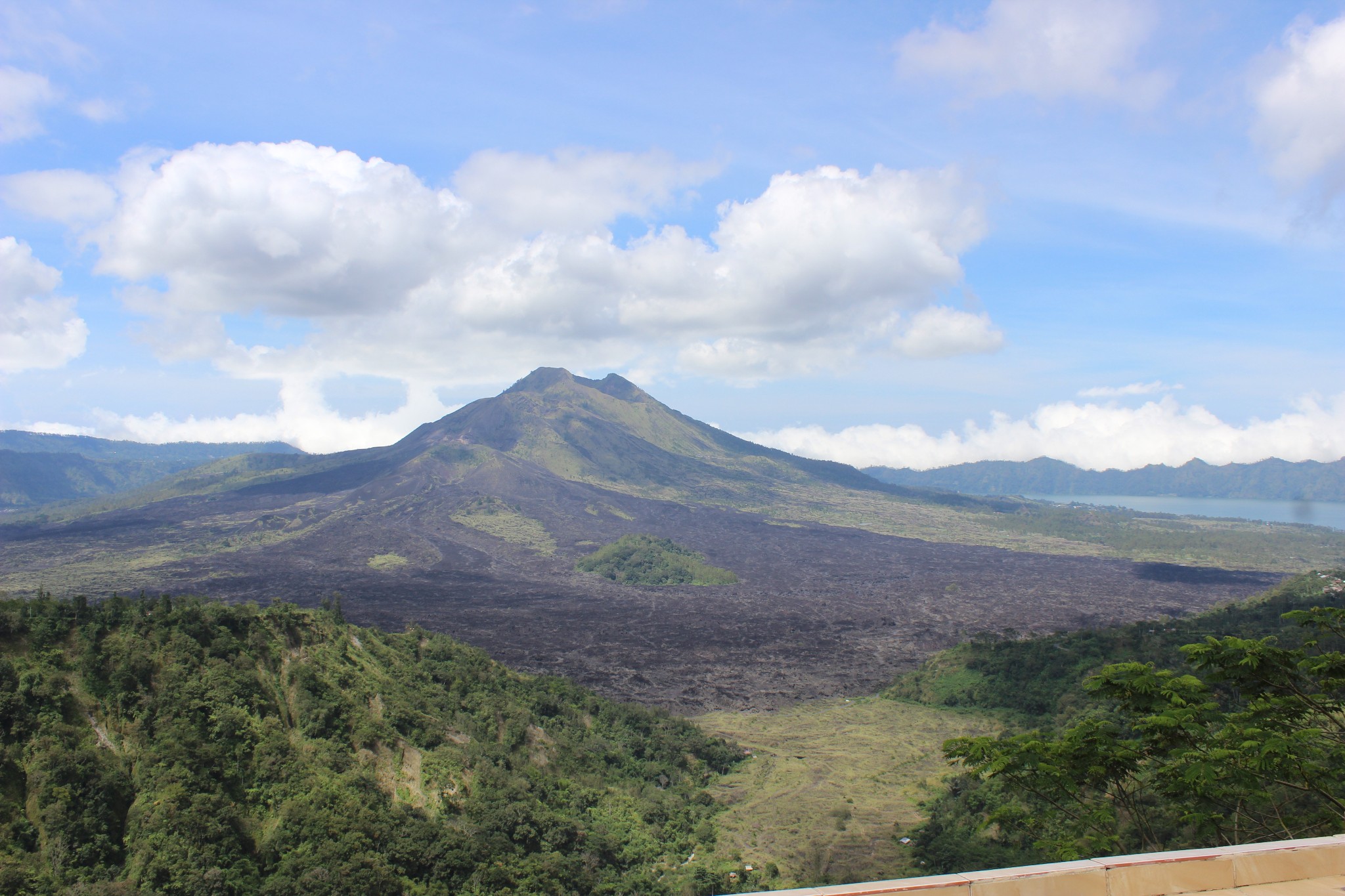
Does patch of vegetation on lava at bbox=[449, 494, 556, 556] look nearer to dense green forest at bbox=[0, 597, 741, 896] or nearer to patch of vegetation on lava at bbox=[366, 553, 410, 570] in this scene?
patch of vegetation on lava at bbox=[366, 553, 410, 570]

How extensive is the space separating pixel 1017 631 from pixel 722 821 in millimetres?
58351

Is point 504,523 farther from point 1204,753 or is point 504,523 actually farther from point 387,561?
point 1204,753

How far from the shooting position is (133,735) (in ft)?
74.3

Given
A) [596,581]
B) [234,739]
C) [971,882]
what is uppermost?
[971,882]

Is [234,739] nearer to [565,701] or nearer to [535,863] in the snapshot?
[535,863]

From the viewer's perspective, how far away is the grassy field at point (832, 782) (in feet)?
92.6

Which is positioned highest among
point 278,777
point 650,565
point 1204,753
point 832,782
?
point 1204,753

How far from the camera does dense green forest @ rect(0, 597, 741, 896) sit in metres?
19.8

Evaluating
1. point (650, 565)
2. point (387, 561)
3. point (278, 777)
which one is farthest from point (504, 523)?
point (278, 777)

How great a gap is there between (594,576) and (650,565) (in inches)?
339

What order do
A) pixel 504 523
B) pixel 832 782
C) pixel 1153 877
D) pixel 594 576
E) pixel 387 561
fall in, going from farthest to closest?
1. pixel 504 523
2. pixel 387 561
3. pixel 594 576
4. pixel 832 782
5. pixel 1153 877

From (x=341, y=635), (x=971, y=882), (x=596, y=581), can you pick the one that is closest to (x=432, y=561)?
(x=596, y=581)

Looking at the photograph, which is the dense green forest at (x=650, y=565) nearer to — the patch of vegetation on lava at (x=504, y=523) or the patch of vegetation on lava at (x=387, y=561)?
the patch of vegetation on lava at (x=504, y=523)

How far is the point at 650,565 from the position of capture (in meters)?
118
